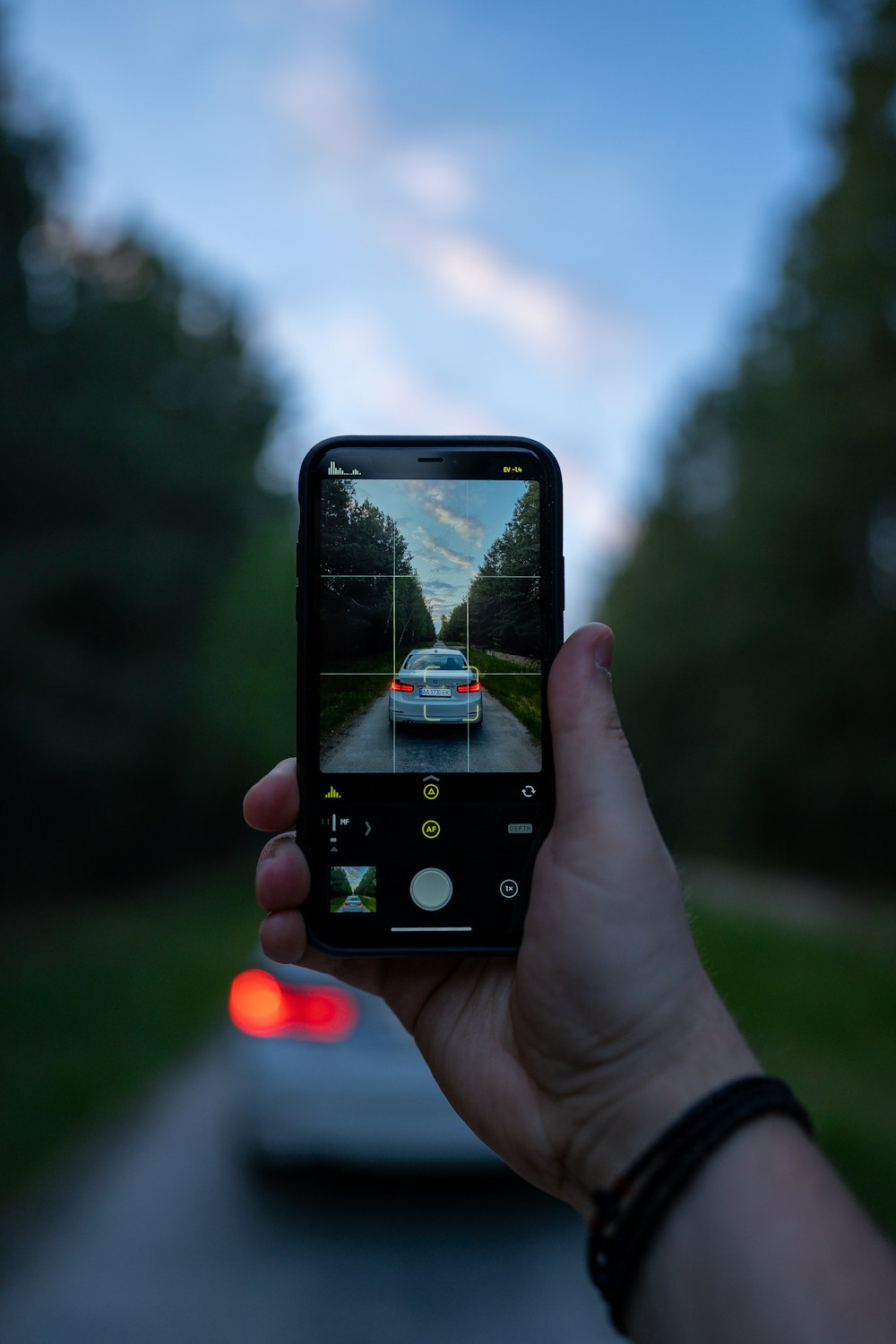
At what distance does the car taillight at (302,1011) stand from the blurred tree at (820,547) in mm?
4223

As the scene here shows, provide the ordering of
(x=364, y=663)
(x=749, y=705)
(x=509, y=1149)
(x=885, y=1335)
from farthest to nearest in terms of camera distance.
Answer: (x=749, y=705)
(x=364, y=663)
(x=509, y=1149)
(x=885, y=1335)

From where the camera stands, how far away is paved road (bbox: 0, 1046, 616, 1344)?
13.4 ft

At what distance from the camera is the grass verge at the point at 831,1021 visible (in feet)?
17.5

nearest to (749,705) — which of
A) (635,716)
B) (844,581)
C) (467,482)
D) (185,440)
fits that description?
(844,581)

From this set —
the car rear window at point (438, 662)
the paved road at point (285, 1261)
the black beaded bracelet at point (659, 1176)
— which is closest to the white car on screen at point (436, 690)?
the car rear window at point (438, 662)

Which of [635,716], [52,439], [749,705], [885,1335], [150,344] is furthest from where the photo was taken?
[635,716]

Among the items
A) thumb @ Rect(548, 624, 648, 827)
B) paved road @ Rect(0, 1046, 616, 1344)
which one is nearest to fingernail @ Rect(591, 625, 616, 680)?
thumb @ Rect(548, 624, 648, 827)

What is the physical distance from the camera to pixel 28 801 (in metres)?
20.2

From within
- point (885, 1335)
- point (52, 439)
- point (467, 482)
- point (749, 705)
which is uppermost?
point (52, 439)

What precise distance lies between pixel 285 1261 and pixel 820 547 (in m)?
21.1

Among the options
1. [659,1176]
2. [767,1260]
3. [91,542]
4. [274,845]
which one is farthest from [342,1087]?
[91,542]

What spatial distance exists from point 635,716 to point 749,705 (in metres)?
22.2

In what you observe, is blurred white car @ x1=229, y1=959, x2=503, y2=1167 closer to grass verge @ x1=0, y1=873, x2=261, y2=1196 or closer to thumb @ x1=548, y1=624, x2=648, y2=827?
grass verge @ x1=0, y1=873, x2=261, y2=1196

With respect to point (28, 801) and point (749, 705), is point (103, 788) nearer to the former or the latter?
point (28, 801)
